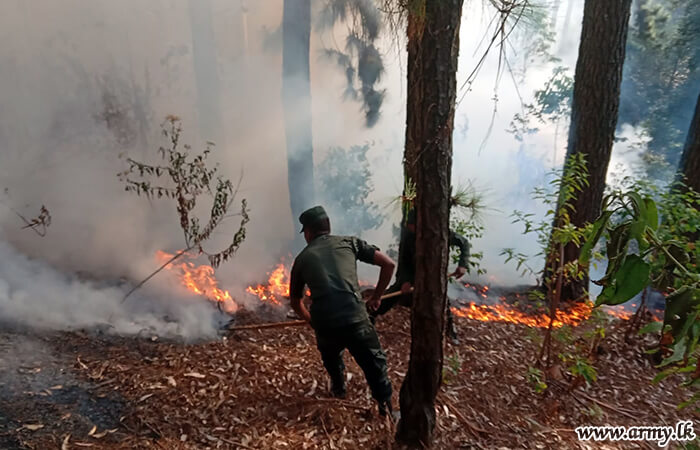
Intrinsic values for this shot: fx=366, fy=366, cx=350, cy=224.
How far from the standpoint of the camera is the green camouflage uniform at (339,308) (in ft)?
9.73

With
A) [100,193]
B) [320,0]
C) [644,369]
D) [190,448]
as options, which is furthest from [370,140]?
[190,448]

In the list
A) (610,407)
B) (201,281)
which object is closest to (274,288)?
(201,281)

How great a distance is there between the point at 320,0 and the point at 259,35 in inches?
67.5

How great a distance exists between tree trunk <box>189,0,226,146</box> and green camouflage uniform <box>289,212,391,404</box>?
5030 mm

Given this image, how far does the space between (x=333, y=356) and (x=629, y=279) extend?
2387mm

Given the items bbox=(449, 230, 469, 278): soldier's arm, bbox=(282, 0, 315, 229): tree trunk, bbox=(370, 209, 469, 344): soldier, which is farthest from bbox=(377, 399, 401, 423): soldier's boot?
bbox=(282, 0, 315, 229): tree trunk

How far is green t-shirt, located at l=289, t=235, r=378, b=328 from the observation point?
9.78ft

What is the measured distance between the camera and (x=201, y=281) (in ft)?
17.9

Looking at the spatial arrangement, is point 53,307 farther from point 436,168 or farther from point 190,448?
point 436,168

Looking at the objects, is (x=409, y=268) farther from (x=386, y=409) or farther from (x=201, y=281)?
(x=201, y=281)

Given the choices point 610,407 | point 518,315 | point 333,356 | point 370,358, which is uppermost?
point 370,358

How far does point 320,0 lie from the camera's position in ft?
26.0

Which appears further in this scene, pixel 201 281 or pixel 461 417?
pixel 201 281

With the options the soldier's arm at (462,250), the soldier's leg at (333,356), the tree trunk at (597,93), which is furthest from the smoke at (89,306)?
the tree trunk at (597,93)
